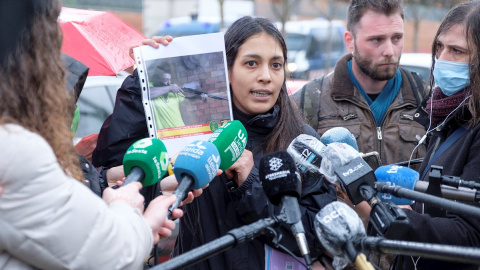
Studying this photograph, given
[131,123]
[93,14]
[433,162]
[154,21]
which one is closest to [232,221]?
[131,123]

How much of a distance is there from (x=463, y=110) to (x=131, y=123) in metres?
1.67

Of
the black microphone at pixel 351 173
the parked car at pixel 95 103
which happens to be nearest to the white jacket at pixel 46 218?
the black microphone at pixel 351 173

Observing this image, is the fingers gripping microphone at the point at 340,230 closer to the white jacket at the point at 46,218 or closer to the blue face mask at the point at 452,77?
the white jacket at the point at 46,218

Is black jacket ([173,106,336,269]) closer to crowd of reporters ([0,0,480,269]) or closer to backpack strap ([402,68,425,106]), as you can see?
crowd of reporters ([0,0,480,269])

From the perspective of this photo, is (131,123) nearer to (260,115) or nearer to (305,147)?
(260,115)

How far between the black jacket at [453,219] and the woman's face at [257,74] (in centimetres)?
88

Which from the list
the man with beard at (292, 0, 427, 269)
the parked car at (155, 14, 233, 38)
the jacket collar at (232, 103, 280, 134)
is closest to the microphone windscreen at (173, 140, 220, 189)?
the jacket collar at (232, 103, 280, 134)

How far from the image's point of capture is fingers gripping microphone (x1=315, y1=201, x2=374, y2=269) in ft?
7.08

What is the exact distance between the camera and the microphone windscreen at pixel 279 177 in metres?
2.36

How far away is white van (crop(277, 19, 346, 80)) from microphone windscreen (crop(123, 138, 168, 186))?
44.8 feet

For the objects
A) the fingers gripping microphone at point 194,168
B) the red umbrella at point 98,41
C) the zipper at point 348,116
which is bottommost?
the zipper at point 348,116

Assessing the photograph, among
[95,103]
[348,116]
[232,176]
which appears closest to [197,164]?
[232,176]

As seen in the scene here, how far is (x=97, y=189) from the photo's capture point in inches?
117

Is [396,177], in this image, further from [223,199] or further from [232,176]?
[223,199]
